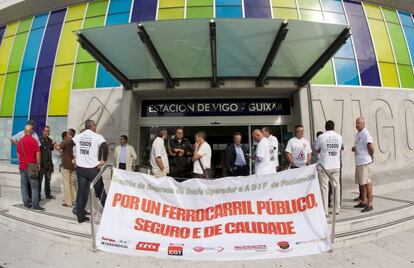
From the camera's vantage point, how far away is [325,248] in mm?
4617

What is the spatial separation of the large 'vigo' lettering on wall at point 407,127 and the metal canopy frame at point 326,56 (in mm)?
5275

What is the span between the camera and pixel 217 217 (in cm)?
488

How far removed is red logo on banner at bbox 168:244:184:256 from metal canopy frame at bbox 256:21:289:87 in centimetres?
484

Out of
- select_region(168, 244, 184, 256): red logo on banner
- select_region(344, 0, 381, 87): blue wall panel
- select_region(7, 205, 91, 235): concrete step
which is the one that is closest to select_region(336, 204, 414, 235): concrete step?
select_region(168, 244, 184, 256): red logo on banner

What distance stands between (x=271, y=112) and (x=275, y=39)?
157 inches

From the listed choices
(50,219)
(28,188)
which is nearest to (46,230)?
(50,219)

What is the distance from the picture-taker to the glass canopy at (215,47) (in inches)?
271

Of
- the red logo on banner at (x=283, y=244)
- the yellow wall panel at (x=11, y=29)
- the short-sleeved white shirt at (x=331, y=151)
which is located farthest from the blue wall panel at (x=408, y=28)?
the yellow wall panel at (x=11, y=29)

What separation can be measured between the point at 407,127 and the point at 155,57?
10074 millimetres

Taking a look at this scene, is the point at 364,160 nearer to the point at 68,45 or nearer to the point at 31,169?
the point at 31,169

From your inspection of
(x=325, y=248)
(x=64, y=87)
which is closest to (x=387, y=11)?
(x=325, y=248)

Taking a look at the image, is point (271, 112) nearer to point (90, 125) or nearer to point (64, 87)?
point (90, 125)

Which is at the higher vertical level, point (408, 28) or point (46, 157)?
point (408, 28)

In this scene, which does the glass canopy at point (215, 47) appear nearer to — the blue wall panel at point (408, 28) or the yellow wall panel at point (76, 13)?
the yellow wall panel at point (76, 13)
